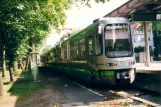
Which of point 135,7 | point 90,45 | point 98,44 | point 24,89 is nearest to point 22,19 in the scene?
point 24,89

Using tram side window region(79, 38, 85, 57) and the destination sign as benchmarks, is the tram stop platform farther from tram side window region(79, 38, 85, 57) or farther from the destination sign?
tram side window region(79, 38, 85, 57)

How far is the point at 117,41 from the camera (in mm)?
14094

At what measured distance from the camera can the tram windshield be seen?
46.1 feet

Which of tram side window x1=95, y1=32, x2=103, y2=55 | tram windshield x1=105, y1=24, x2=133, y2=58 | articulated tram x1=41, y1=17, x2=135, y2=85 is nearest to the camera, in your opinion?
articulated tram x1=41, y1=17, x2=135, y2=85

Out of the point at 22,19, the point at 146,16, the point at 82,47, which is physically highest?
the point at 22,19

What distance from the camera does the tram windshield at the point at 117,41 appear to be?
1407cm

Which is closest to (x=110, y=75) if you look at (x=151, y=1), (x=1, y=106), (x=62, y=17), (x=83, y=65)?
(x=83, y=65)

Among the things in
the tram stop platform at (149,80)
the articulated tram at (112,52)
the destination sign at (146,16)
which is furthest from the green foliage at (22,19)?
the tram stop platform at (149,80)

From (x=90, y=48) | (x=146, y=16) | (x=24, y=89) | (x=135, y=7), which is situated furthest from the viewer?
(x=24, y=89)

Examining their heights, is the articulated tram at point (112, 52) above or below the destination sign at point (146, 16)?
below

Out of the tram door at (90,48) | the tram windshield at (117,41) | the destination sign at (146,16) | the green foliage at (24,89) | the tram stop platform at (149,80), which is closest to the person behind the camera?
the tram stop platform at (149,80)

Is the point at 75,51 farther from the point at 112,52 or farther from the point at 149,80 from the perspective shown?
the point at 149,80

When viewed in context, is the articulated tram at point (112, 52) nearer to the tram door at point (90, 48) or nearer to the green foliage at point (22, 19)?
the tram door at point (90, 48)

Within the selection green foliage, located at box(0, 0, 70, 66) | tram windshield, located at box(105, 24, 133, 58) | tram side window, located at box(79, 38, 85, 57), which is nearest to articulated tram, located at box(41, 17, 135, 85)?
tram windshield, located at box(105, 24, 133, 58)
